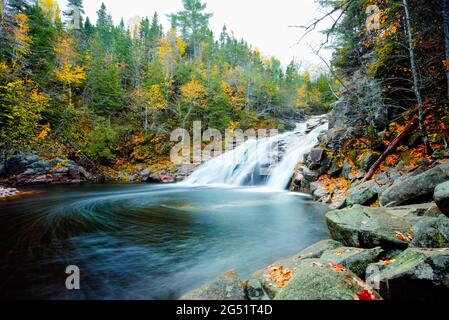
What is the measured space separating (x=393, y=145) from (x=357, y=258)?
7.75m

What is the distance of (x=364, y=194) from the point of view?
8.33 metres

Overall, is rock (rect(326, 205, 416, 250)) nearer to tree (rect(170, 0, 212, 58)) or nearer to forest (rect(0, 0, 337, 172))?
forest (rect(0, 0, 337, 172))

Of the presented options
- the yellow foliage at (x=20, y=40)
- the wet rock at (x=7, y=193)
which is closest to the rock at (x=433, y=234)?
the wet rock at (x=7, y=193)

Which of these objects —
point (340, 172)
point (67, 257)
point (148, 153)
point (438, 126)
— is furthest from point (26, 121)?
point (438, 126)

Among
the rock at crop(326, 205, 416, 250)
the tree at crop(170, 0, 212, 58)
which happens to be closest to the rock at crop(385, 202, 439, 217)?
the rock at crop(326, 205, 416, 250)

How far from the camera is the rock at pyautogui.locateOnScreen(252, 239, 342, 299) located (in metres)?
3.18

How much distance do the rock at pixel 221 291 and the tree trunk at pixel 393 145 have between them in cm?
837

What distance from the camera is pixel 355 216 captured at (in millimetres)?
4984

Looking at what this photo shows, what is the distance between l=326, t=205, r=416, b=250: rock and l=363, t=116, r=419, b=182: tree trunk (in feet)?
17.1

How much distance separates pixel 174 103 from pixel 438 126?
26057 mm

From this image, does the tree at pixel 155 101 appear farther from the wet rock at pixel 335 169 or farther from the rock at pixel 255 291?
the rock at pixel 255 291

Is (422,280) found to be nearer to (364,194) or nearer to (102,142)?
(364,194)

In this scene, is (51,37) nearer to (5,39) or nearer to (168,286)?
(5,39)

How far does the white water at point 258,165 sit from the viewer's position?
17.0 meters
